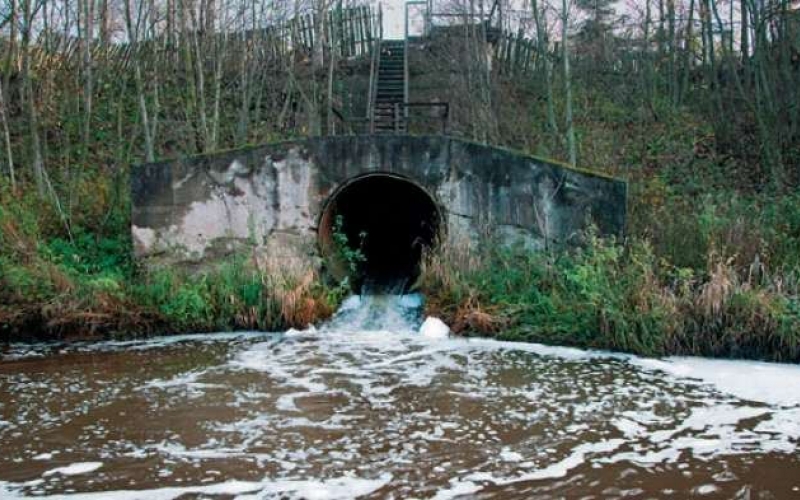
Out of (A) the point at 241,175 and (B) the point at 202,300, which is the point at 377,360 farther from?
(A) the point at 241,175

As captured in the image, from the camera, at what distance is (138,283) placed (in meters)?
9.91

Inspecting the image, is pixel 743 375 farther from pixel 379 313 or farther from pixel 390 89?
pixel 390 89

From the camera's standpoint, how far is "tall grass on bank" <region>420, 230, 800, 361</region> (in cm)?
779

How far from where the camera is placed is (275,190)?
10398mm

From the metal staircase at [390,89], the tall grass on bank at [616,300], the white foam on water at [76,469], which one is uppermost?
the metal staircase at [390,89]

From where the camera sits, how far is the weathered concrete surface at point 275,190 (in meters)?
10.3

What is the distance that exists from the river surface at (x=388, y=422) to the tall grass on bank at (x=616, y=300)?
29cm

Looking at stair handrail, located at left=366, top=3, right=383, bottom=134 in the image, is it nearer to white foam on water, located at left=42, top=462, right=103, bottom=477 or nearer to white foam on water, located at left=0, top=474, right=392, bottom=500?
white foam on water, located at left=42, top=462, right=103, bottom=477

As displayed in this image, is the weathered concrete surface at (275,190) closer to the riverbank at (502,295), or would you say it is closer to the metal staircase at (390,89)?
the riverbank at (502,295)

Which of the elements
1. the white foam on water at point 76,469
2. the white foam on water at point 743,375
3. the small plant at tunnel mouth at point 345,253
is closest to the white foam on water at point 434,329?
the small plant at tunnel mouth at point 345,253

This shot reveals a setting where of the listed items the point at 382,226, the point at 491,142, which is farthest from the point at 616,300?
the point at 382,226

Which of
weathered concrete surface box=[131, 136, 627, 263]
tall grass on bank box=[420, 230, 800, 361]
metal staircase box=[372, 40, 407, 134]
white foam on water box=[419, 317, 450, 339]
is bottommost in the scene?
white foam on water box=[419, 317, 450, 339]

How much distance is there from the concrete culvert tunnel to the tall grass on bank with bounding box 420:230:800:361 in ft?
→ 3.95

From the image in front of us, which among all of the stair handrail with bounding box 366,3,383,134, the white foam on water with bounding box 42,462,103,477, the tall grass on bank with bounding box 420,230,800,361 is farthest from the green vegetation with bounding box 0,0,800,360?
the white foam on water with bounding box 42,462,103,477
